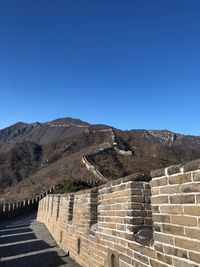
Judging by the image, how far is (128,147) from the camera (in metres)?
73.1

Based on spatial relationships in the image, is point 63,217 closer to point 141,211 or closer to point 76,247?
point 76,247

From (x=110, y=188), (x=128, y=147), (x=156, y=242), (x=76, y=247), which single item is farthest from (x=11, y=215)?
(x=128, y=147)

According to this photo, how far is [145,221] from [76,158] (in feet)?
188

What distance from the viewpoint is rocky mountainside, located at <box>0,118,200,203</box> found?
172 feet

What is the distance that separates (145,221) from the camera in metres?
5.09

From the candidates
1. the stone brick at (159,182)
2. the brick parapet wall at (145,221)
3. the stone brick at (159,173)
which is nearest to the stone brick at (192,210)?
the brick parapet wall at (145,221)

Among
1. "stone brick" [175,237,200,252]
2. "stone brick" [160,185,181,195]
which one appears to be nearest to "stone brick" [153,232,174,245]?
"stone brick" [175,237,200,252]

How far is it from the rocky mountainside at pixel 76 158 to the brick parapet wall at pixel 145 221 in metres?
39.0

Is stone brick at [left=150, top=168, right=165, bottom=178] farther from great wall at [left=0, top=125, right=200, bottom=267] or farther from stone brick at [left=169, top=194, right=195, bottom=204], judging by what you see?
stone brick at [left=169, top=194, right=195, bottom=204]

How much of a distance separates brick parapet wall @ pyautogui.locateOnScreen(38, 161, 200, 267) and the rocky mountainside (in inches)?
1536

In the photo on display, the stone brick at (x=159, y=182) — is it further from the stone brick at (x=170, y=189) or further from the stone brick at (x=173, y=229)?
the stone brick at (x=173, y=229)

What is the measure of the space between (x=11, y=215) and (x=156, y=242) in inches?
1089

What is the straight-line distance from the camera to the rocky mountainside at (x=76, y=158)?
5253cm

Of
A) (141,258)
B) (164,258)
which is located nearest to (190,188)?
(164,258)
